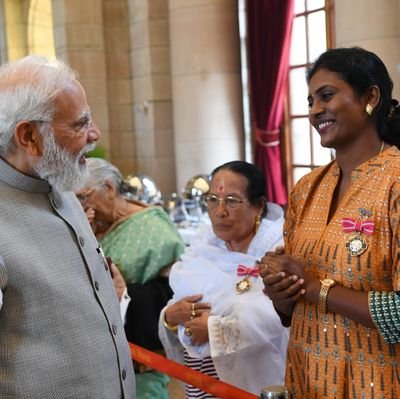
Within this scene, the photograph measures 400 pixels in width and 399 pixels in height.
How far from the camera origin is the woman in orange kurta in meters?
1.92

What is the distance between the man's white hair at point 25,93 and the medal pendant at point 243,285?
1.19m

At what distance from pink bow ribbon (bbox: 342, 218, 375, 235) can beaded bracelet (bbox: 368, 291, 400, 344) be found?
0.57 feet

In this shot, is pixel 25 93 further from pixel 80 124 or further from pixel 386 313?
pixel 386 313

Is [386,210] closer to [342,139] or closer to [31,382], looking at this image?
[342,139]

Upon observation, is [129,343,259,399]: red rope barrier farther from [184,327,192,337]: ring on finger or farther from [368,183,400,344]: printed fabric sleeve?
[368,183,400,344]: printed fabric sleeve

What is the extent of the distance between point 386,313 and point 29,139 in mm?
1044

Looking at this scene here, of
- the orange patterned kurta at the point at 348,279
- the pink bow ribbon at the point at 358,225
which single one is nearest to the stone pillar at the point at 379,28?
the orange patterned kurta at the point at 348,279

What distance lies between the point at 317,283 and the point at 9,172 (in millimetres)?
894

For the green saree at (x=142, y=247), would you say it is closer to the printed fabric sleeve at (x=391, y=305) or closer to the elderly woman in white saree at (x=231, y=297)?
the elderly woman in white saree at (x=231, y=297)

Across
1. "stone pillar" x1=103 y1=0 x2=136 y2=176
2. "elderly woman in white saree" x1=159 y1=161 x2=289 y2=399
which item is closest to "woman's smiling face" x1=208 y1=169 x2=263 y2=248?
"elderly woman in white saree" x1=159 y1=161 x2=289 y2=399

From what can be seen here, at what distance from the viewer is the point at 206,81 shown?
8125 millimetres

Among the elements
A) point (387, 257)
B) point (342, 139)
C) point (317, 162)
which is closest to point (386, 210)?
point (387, 257)

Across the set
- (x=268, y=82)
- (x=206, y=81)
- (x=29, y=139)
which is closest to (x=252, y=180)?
(x=29, y=139)

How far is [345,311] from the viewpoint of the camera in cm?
193
